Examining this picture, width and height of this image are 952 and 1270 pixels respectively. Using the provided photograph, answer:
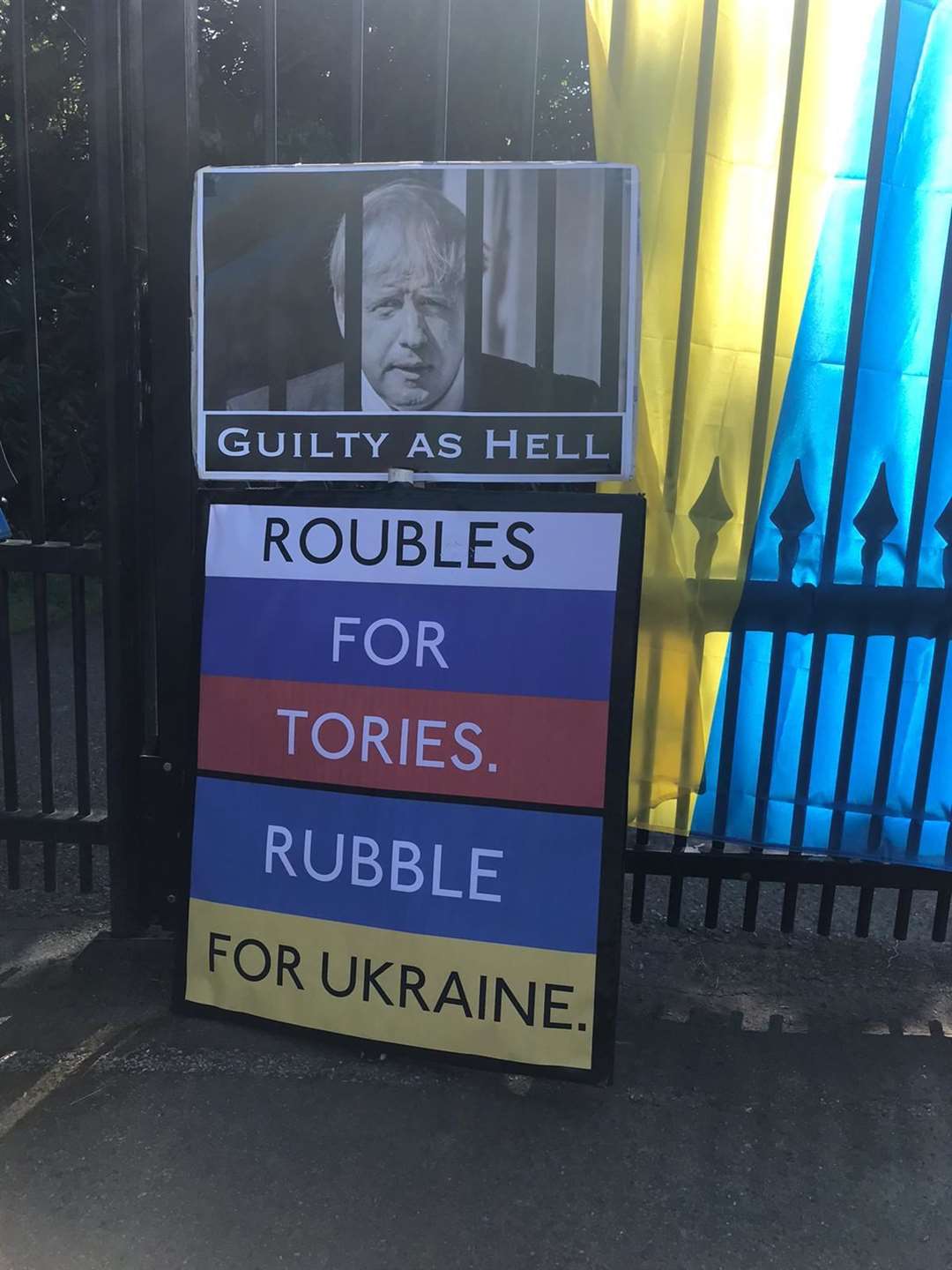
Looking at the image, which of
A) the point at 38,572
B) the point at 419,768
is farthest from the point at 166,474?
the point at 419,768

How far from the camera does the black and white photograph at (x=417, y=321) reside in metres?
2.41

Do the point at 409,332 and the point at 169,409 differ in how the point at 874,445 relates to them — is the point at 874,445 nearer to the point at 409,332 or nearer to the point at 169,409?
the point at 409,332

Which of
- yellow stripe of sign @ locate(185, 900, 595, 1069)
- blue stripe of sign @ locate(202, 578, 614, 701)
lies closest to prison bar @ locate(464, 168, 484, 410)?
blue stripe of sign @ locate(202, 578, 614, 701)

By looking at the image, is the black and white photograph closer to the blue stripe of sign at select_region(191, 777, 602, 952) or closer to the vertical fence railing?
the vertical fence railing

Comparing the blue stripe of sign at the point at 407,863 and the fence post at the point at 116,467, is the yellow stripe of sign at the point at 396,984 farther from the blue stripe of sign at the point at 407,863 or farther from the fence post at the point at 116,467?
the fence post at the point at 116,467

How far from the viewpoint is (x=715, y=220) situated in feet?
8.56

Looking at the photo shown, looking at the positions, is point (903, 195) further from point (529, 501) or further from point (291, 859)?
point (291, 859)

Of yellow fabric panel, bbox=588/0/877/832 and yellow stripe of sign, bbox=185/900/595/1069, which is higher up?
yellow fabric panel, bbox=588/0/877/832

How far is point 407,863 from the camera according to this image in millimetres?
2449

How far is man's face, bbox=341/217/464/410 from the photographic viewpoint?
2.48 m

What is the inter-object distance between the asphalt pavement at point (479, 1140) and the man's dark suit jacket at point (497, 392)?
1.55 m

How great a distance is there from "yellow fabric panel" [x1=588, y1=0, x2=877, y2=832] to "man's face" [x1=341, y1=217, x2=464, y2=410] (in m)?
0.53

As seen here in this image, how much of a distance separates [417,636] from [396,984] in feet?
2.70

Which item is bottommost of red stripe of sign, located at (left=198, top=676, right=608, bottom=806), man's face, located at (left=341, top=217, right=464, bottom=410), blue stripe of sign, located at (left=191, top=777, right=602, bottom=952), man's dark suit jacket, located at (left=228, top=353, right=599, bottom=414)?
blue stripe of sign, located at (left=191, top=777, right=602, bottom=952)
